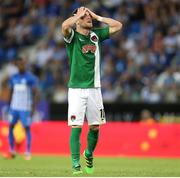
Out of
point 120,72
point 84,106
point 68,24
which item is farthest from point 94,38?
point 120,72

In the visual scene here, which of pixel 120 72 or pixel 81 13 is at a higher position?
pixel 81 13

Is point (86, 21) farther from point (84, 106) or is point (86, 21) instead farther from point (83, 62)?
point (84, 106)

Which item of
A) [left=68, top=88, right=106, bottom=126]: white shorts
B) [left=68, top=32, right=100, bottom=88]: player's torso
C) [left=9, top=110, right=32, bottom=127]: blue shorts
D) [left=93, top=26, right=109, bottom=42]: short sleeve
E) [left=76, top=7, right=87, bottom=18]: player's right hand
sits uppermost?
[left=76, top=7, right=87, bottom=18]: player's right hand

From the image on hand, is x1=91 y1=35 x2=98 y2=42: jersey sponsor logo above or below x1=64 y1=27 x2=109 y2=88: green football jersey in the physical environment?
→ above

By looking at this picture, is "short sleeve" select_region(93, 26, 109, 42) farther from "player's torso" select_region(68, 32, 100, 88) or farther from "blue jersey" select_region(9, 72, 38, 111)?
"blue jersey" select_region(9, 72, 38, 111)

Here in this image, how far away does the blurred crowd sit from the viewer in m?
23.3

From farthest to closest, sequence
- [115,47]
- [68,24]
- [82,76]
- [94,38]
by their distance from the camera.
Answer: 1. [115,47]
2. [94,38]
3. [82,76]
4. [68,24]

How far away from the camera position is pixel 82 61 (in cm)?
1216

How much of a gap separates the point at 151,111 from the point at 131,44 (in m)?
3.15

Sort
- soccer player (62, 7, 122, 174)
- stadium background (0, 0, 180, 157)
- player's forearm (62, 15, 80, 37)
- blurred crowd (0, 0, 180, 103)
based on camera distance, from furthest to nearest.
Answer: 1. blurred crowd (0, 0, 180, 103)
2. stadium background (0, 0, 180, 157)
3. soccer player (62, 7, 122, 174)
4. player's forearm (62, 15, 80, 37)

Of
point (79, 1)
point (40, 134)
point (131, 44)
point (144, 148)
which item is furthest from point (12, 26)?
point (144, 148)

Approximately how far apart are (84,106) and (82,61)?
0.71 metres

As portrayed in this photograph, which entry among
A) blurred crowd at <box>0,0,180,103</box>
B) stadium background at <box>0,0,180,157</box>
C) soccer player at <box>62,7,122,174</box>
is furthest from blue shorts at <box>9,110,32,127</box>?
soccer player at <box>62,7,122,174</box>

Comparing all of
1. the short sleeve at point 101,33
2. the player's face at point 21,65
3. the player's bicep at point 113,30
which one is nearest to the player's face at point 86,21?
the short sleeve at point 101,33
